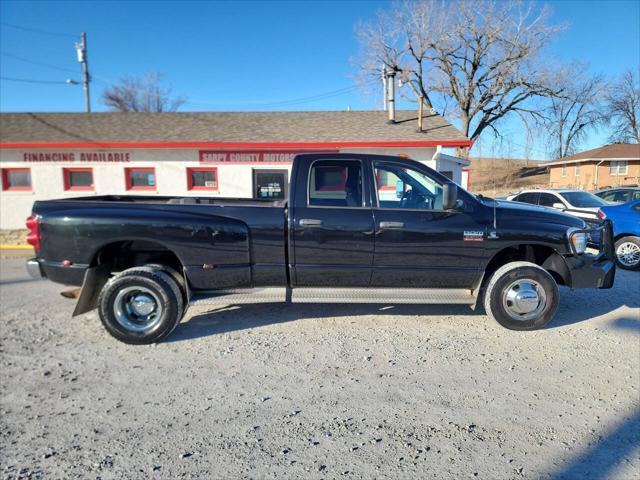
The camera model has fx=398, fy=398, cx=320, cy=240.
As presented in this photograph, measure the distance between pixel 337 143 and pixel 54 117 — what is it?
37.5 ft

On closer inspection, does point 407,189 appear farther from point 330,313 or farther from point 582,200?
point 582,200

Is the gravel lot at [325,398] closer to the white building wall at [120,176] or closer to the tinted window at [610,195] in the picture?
the tinted window at [610,195]

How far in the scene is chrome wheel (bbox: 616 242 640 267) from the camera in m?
7.51

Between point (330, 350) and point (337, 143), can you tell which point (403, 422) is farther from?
point (337, 143)

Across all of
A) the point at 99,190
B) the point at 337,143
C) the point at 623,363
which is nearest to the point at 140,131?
the point at 99,190

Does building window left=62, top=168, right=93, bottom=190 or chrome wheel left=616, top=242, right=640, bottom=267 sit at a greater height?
building window left=62, top=168, right=93, bottom=190

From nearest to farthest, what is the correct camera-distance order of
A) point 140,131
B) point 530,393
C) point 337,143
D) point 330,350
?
1. point 530,393
2. point 330,350
3. point 337,143
4. point 140,131

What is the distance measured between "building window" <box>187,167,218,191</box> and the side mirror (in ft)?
31.5

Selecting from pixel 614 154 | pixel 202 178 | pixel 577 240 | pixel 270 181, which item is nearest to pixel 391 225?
pixel 577 240

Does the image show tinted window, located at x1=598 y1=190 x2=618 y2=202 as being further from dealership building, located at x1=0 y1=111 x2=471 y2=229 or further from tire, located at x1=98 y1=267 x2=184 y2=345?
tire, located at x1=98 y1=267 x2=184 y2=345

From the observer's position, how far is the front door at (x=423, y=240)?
430 centimetres

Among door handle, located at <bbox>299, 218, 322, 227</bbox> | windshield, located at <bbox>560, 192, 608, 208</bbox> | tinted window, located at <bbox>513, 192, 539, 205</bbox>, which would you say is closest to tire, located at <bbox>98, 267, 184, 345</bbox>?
door handle, located at <bbox>299, 218, 322, 227</bbox>

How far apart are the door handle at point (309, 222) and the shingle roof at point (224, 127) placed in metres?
8.30

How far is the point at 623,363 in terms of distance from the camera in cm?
368
